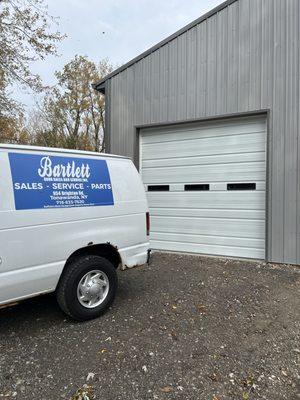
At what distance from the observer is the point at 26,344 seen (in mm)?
3742

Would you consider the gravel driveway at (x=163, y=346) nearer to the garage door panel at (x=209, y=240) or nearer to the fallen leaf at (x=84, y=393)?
the fallen leaf at (x=84, y=393)

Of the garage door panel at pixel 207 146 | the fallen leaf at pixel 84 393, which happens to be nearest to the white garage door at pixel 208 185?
the garage door panel at pixel 207 146

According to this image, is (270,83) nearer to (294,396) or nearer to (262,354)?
(262,354)

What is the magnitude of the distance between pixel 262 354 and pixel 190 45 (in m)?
7.06

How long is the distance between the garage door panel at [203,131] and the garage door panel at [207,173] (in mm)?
727

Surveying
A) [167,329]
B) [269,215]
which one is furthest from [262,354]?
[269,215]

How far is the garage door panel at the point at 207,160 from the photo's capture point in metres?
7.51

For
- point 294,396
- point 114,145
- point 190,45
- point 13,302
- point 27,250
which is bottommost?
point 294,396

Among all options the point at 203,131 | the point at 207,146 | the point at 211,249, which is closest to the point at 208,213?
the point at 211,249

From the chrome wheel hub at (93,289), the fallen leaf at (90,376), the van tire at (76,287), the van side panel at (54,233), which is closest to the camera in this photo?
the fallen leaf at (90,376)

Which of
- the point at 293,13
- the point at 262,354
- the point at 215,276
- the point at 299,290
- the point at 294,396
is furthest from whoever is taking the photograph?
the point at 293,13

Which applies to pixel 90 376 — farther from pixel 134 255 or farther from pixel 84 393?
pixel 134 255

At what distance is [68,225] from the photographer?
13.2 feet

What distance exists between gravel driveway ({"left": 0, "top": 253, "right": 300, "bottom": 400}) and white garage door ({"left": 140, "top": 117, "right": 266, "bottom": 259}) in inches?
84.7
